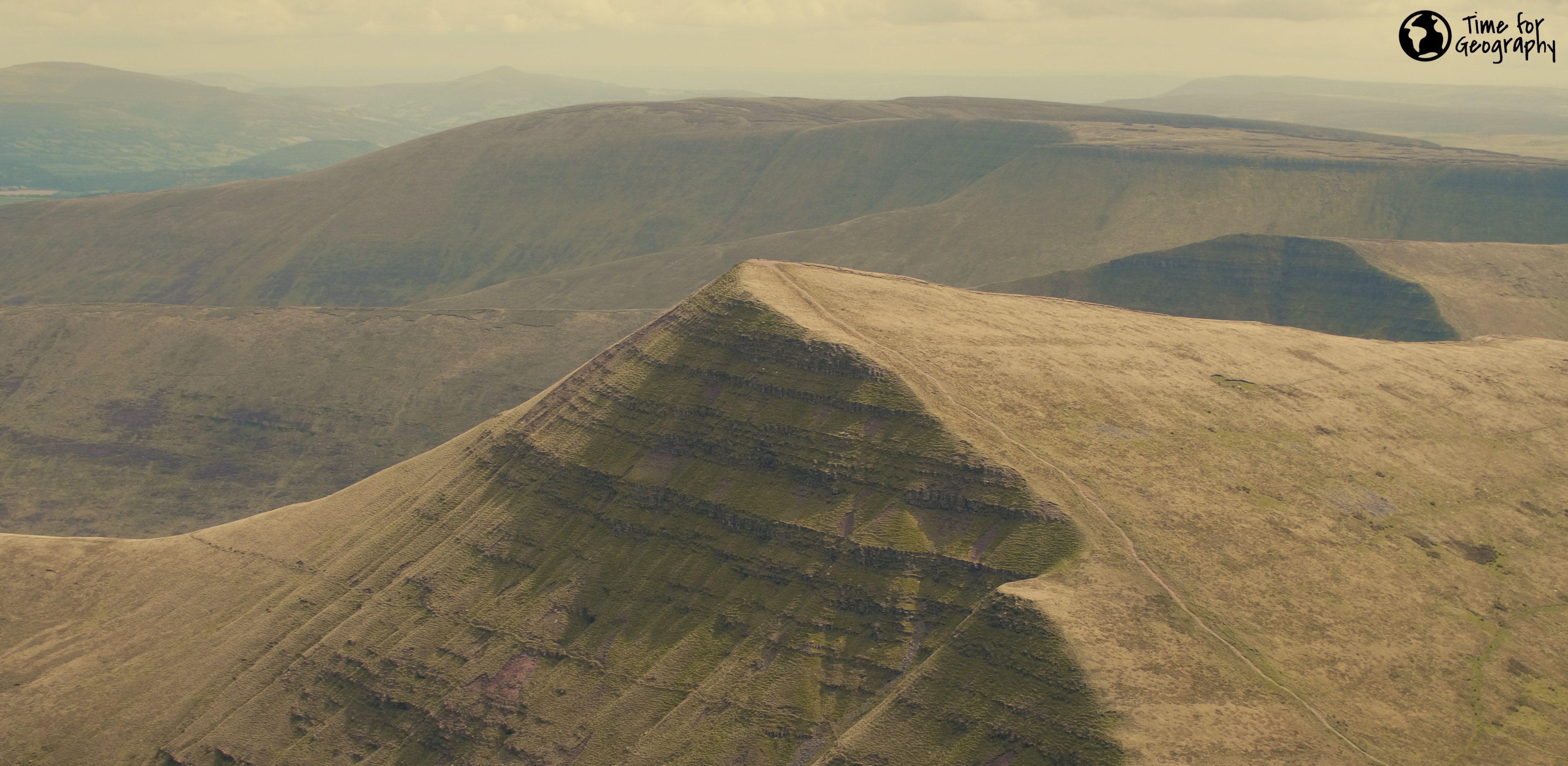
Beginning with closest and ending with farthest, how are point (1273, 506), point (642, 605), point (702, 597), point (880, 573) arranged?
point (880, 573) → point (702, 597) → point (1273, 506) → point (642, 605)

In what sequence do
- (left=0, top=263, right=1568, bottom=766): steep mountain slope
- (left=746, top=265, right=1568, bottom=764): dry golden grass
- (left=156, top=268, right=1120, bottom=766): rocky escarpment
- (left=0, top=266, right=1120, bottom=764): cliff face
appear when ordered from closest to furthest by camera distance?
1. (left=746, top=265, right=1568, bottom=764): dry golden grass
2. (left=0, top=263, right=1568, bottom=766): steep mountain slope
3. (left=156, top=268, right=1120, bottom=766): rocky escarpment
4. (left=0, top=266, right=1120, bottom=764): cliff face

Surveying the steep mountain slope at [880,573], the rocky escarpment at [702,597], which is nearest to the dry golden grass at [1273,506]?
the steep mountain slope at [880,573]

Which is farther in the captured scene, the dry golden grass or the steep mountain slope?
the steep mountain slope

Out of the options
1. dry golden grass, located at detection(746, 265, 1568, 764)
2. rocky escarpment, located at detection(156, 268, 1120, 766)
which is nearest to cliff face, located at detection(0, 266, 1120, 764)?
rocky escarpment, located at detection(156, 268, 1120, 766)

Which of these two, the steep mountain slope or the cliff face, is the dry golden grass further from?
the cliff face

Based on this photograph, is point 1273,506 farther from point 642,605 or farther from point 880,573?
point 642,605

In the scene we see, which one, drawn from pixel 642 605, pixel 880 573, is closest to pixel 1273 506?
pixel 880 573
